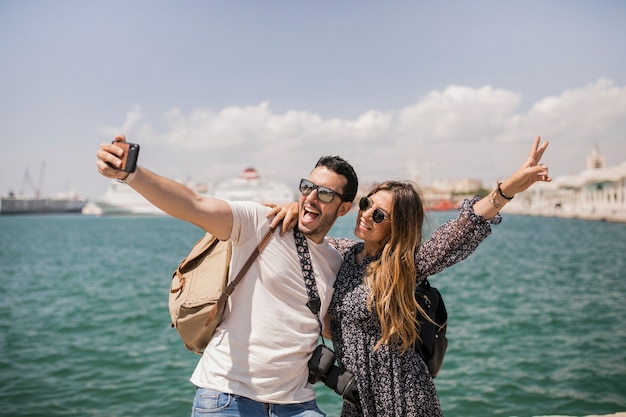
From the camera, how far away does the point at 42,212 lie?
134m

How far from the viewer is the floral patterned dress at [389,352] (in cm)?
227

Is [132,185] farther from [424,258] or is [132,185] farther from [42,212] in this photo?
[42,212]

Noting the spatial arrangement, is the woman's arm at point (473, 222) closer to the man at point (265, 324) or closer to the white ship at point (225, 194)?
the man at point (265, 324)

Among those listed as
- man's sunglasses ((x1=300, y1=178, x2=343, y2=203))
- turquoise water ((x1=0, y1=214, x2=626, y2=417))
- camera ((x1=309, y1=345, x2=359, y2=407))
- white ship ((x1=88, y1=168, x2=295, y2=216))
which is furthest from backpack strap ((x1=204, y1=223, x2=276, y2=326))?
white ship ((x1=88, y1=168, x2=295, y2=216))

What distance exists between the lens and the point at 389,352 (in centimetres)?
231

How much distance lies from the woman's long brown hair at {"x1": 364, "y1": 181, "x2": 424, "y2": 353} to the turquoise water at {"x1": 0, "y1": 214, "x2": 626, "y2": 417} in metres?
4.07

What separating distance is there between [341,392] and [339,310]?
15.1 inches

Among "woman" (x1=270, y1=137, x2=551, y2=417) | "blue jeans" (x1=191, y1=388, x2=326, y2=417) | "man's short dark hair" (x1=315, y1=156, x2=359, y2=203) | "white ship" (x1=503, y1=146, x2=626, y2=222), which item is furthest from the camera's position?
"white ship" (x1=503, y1=146, x2=626, y2=222)

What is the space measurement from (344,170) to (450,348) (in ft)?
21.8

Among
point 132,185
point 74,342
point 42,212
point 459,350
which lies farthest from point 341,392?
point 42,212

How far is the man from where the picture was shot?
6.98 ft

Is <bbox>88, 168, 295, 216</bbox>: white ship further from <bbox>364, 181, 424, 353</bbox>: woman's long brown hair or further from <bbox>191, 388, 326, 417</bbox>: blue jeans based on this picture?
<bbox>191, 388, 326, 417</bbox>: blue jeans

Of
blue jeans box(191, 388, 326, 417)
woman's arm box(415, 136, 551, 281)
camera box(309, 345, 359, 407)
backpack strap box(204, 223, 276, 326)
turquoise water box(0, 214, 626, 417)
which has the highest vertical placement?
woman's arm box(415, 136, 551, 281)

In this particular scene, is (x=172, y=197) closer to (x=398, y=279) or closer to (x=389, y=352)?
(x=398, y=279)
